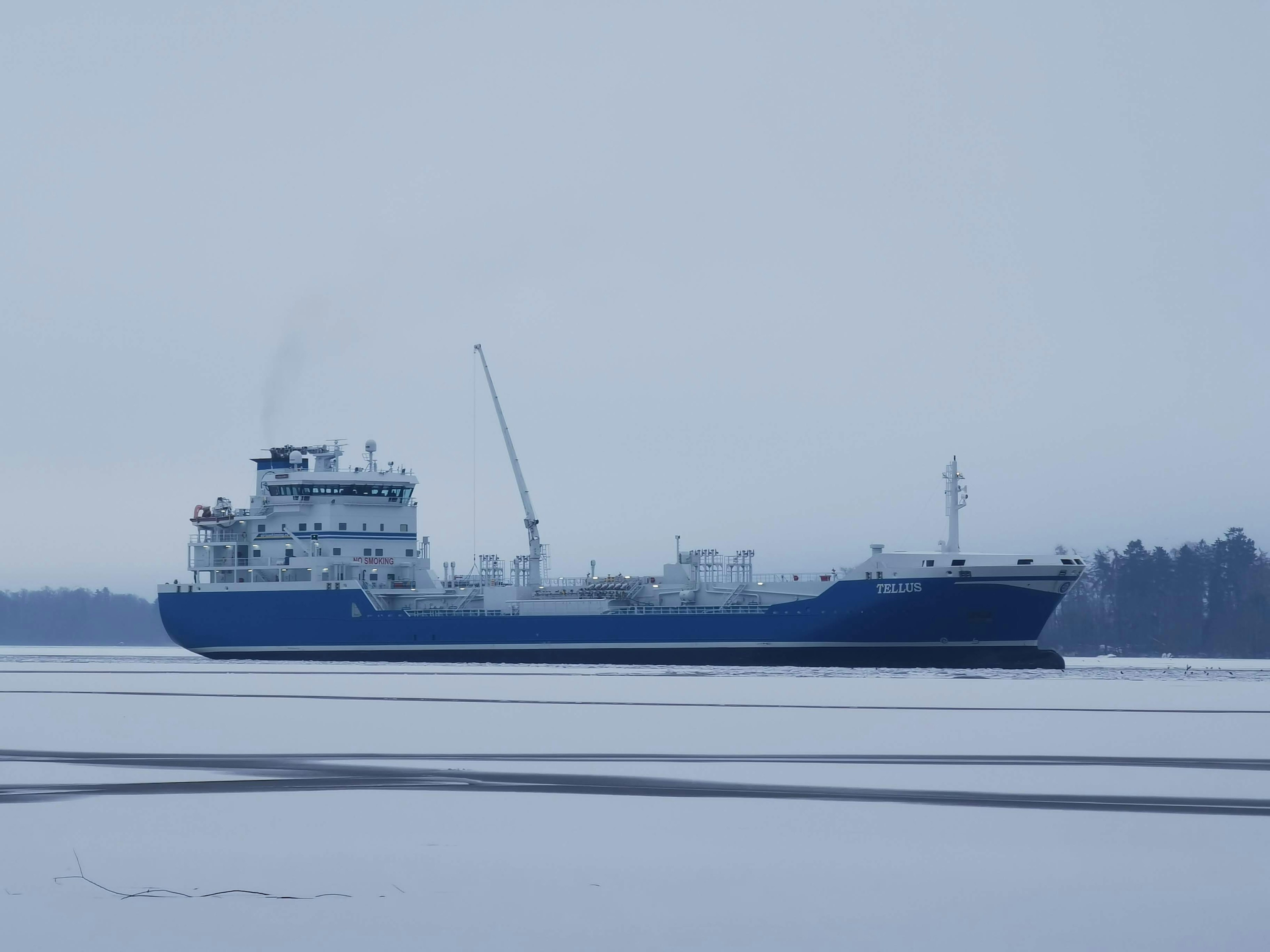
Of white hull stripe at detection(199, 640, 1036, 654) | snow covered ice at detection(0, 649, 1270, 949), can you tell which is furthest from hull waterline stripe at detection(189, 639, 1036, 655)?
snow covered ice at detection(0, 649, 1270, 949)

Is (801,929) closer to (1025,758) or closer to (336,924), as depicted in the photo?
(336,924)

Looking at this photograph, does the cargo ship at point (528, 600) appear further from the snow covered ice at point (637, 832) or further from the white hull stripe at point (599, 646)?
the snow covered ice at point (637, 832)

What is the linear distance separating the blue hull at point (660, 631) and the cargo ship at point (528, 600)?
74 mm

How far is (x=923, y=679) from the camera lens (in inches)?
2271

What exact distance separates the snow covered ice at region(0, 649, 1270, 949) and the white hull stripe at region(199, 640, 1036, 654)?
27.4m

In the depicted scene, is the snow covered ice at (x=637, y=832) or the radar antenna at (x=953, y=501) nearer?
the snow covered ice at (x=637, y=832)

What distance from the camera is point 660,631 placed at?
230 feet

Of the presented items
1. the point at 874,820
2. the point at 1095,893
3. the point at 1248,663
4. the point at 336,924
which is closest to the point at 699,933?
the point at 336,924

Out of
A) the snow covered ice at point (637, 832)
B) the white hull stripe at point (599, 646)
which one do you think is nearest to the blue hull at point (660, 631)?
the white hull stripe at point (599, 646)

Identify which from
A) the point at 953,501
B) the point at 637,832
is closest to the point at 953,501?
the point at 953,501

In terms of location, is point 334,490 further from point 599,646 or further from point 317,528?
point 599,646

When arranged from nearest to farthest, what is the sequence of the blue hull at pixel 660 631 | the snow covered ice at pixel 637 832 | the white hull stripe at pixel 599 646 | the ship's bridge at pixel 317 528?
the snow covered ice at pixel 637 832 < the blue hull at pixel 660 631 < the white hull stripe at pixel 599 646 < the ship's bridge at pixel 317 528

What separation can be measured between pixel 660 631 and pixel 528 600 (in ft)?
27.2

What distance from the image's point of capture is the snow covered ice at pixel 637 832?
1352cm
